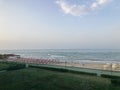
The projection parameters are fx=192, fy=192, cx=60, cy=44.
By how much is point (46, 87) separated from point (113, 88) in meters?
3.63

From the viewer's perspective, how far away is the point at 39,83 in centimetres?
1134

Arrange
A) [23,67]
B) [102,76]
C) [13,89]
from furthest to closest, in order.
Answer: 1. [23,67]
2. [102,76]
3. [13,89]

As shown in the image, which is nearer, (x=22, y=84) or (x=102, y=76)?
(x=22, y=84)

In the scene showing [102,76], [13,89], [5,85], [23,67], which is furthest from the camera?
[23,67]

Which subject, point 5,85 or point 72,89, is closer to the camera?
point 72,89

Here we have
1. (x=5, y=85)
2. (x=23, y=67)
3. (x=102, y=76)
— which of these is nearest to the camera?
(x=5, y=85)

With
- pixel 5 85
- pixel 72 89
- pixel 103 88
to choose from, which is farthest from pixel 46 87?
pixel 103 88

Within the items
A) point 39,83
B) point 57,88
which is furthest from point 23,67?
point 57,88

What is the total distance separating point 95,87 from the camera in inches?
413

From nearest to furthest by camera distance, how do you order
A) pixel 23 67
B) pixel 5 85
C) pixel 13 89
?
pixel 13 89, pixel 5 85, pixel 23 67

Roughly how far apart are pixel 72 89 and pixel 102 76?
192 inches

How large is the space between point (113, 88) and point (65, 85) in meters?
2.65

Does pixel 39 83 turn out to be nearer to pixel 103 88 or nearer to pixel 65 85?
pixel 65 85

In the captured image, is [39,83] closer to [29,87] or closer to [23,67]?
[29,87]
